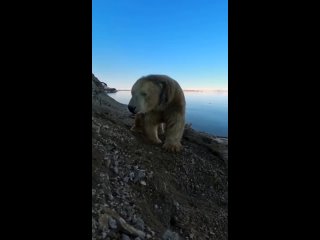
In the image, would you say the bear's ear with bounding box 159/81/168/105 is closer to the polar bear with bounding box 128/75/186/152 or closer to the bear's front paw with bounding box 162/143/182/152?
the polar bear with bounding box 128/75/186/152

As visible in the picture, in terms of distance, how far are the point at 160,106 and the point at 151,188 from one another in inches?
69.6

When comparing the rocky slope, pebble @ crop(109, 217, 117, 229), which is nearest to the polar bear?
the rocky slope

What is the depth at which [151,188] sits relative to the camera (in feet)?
11.6

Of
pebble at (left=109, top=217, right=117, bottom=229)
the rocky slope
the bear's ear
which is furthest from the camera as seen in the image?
the bear's ear

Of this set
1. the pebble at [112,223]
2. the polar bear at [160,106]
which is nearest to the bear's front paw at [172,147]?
the polar bear at [160,106]

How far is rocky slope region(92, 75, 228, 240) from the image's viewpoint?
2.71 meters

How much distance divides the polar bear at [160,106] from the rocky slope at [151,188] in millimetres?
224

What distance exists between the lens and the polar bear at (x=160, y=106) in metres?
4.72

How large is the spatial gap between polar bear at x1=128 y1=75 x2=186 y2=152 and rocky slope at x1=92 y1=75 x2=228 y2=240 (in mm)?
224

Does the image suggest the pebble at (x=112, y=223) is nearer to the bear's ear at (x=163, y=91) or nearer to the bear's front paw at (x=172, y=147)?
the bear's front paw at (x=172, y=147)

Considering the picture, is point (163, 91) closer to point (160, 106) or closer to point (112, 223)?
point (160, 106)
